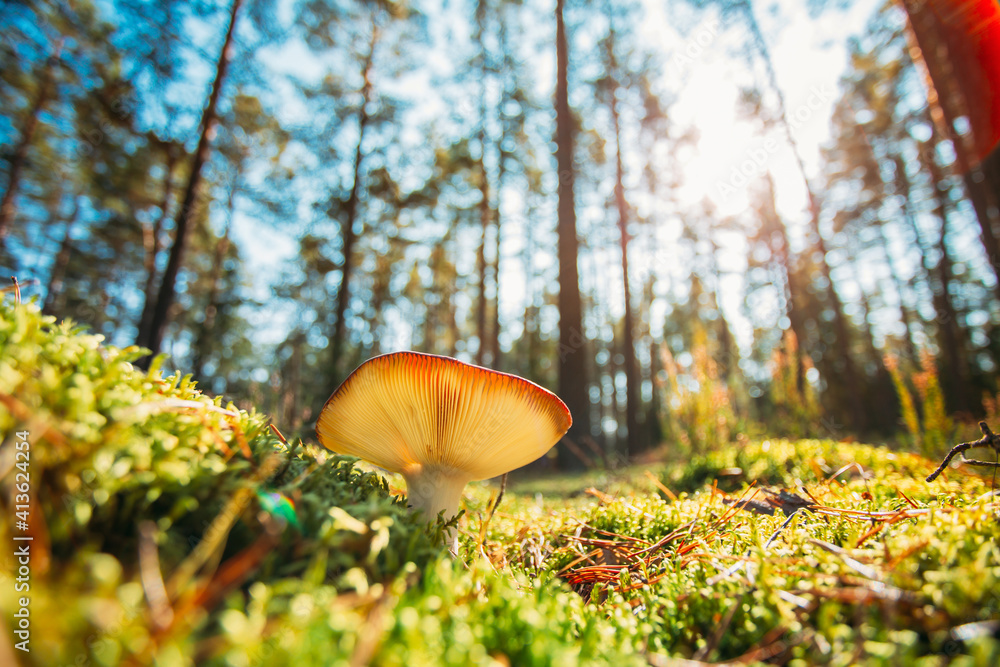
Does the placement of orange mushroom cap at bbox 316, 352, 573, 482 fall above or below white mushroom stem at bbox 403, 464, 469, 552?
above

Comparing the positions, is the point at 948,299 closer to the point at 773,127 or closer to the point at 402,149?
the point at 773,127

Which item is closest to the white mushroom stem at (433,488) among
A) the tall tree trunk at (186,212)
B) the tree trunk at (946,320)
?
the tall tree trunk at (186,212)

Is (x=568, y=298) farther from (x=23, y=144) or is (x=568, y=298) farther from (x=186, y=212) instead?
(x=23, y=144)

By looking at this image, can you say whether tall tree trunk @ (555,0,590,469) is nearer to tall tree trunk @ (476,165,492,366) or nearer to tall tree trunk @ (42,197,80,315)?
tall tree trunk @ (476,165,492,366)

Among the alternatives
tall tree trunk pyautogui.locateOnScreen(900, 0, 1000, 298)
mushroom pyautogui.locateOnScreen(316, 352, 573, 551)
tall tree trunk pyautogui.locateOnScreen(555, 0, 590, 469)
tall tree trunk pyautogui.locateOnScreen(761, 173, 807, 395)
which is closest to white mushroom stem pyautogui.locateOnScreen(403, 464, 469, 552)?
mushroom pyautogui.locateOnScreen(316, 352, 573, 551)

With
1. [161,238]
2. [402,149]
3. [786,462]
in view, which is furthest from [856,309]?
[161,238]

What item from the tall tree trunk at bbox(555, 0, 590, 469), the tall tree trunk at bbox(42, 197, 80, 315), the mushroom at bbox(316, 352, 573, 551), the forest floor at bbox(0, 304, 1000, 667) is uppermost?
the tall tree trunk at bbox(42, 197, 80, 315)
